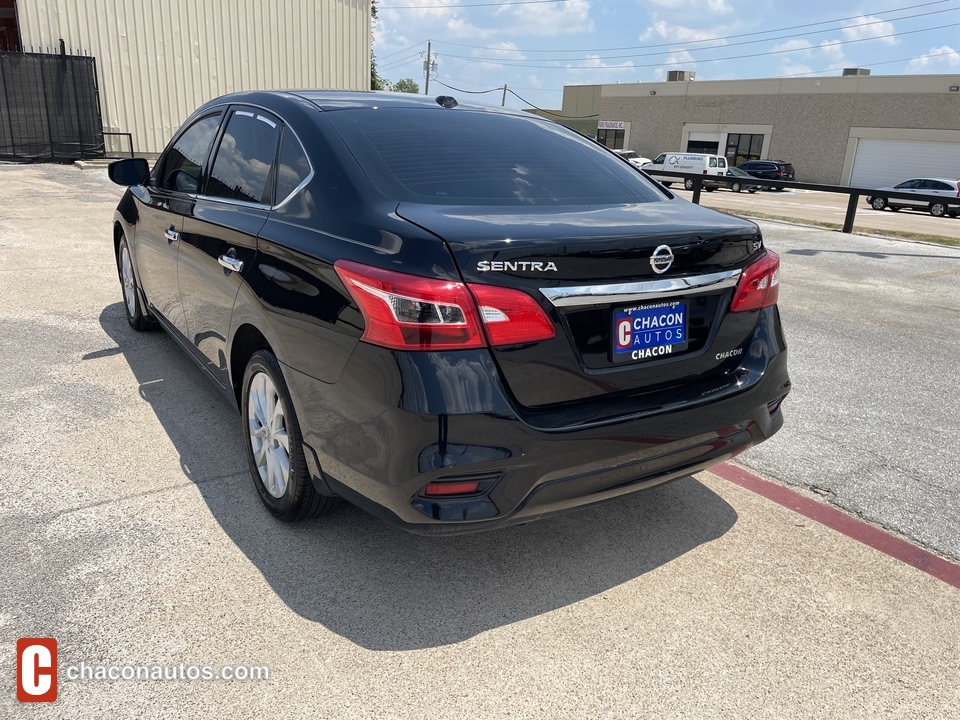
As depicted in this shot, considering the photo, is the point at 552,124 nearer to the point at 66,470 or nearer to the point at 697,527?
the point at 697,527

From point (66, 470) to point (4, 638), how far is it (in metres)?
1.24

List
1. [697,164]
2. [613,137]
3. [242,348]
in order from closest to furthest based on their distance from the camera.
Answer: [242,348], [697,164], [613,137]

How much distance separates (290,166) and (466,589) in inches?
70.4

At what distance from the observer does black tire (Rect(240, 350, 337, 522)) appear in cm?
287

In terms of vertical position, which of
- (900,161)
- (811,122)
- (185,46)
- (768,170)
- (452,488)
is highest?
(185,46)

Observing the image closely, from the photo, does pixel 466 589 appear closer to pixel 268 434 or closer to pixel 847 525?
pixel 268 434

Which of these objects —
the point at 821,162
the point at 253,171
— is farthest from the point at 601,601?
the point at 821,162

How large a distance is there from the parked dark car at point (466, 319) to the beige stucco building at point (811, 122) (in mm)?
46833

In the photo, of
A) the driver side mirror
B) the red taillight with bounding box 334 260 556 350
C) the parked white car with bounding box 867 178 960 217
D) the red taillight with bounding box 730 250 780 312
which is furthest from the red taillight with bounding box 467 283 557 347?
the parked white car with bounding box 867 178 960 217

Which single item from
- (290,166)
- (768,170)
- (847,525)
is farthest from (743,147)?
(290,166)

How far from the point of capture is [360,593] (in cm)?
274

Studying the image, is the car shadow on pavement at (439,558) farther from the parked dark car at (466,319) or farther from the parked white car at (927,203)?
the parked white car at (927,203)

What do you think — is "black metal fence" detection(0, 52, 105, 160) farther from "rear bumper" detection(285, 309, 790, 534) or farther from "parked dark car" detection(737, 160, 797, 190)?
"parked dark car" detection(737, 160, 797, 190)

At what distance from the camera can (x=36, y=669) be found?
2311 mm
